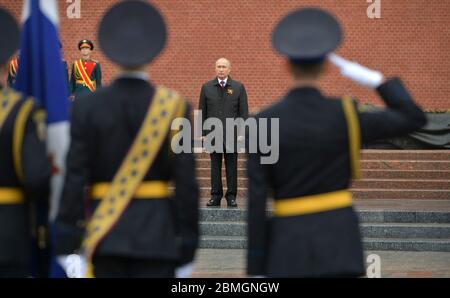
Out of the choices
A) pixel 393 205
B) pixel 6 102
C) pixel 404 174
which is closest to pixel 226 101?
pixel 393 205

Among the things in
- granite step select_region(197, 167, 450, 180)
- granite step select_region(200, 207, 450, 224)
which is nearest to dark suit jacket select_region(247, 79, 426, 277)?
granite step select_region(200, 207, 450, 224)

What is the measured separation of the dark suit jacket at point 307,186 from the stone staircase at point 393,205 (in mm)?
7396

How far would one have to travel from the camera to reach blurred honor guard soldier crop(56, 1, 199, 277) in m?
5.37

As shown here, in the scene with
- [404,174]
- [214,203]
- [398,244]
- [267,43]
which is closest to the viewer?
[398,244]

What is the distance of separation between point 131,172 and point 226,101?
8.60 m

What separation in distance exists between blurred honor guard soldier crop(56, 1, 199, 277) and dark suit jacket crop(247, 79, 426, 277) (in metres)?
0.32

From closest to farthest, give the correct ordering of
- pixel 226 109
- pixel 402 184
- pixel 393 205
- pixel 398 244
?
pixel 398 244 → pixel 226 109 → pixel 393 205 → pixel 402 184

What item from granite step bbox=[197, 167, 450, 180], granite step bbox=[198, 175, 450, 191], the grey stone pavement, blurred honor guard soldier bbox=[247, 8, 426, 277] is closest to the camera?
blurred honor guard soldier bbox=[247, 8, 426, 277]

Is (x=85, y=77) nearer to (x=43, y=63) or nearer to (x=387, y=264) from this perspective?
(x=387, y=264)

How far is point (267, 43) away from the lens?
21172 millimetres

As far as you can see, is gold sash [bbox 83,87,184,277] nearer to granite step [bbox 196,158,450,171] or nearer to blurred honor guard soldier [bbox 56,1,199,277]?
blurred honor guard soldier [bbox 56,1,199,277]

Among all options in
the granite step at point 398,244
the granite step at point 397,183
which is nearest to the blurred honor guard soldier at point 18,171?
the granite step at point 398,244
